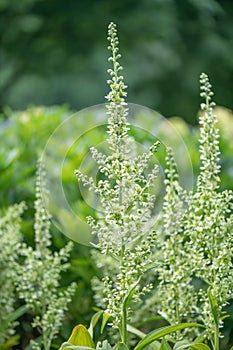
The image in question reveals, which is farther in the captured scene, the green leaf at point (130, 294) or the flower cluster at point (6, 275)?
the flower cluster at point (6, 275)

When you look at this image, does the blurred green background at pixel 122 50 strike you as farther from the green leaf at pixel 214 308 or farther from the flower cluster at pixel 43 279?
the green leaf at pixel 214 308

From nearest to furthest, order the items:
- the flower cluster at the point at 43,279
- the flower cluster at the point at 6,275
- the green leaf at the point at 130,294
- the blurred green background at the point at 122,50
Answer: the green leaf at the point at 130,294 → the flower cluster at the point at 43,279 → the flower cluster at the point at 6,275 → the blurred green background at the point at 122,50

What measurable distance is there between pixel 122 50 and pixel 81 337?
11601 millimetres

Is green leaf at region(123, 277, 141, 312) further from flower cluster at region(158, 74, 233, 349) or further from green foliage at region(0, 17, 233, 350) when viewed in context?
flower cluster at region(158, 74, 233, 349)

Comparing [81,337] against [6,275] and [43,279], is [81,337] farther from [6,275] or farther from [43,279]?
[6,275]

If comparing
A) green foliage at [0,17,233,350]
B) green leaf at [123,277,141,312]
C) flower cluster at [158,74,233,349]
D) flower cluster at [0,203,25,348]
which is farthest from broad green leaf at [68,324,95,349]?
flower cluster at [0,203,25,348]

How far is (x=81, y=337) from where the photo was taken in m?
2.70

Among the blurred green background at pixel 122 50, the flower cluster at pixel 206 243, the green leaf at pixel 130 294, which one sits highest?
the blurred green background at pixel 122 50

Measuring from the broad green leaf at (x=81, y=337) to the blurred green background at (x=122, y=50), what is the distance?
34.1ft

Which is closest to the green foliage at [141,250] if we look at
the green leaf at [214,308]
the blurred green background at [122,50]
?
the green leaf at [214,308]

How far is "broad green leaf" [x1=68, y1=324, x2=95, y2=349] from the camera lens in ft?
8.82

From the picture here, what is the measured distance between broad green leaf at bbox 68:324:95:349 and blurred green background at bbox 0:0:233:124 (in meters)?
10.4

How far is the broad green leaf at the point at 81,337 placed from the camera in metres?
2.69

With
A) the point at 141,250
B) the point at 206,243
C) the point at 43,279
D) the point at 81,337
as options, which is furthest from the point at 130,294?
the point at 43,279
